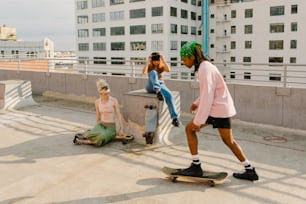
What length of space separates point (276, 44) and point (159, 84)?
53.4m

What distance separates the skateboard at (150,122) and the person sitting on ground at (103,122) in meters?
0.62

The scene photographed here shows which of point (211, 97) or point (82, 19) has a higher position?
point (82, 19)

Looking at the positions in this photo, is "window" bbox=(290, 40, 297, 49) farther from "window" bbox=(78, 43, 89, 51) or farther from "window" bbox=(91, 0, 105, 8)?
"window" bbox=(78, 43, 89, 51)

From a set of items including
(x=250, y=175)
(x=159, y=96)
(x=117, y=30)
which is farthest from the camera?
(x=117, y=30)

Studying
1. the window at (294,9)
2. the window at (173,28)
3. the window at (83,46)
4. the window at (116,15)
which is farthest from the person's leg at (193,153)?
the window at (83,46)

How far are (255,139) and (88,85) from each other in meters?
7.82

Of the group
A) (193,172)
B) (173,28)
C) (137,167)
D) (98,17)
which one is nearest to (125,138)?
(137,167)

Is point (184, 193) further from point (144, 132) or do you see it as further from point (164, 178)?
point (144, 132)

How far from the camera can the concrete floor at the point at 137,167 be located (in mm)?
4836

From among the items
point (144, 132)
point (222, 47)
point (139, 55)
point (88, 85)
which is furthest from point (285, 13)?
point (144, 132)

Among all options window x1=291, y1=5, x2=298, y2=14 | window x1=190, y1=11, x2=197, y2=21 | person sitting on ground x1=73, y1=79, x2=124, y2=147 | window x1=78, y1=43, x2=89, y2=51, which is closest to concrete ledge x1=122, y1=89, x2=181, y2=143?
person sitting on ground x1=73, y1=79, x2=124, y2=147

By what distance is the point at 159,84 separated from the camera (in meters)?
7.68

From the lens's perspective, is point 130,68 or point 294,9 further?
point 294,9

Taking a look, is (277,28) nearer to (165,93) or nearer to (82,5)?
(82,5)
